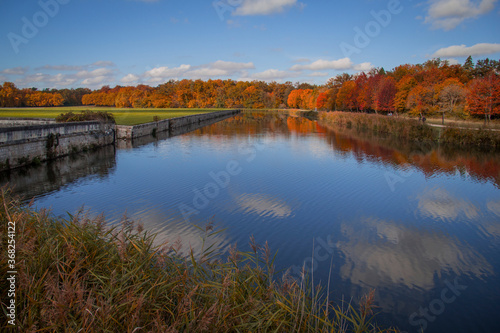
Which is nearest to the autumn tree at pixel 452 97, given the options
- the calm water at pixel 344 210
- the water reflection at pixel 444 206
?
the calm water at pixel 344 210

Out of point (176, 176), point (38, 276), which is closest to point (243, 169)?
point (176, 176)

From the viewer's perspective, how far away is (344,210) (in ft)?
30.5

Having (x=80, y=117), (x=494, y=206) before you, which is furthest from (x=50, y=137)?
(x=494, y=206)

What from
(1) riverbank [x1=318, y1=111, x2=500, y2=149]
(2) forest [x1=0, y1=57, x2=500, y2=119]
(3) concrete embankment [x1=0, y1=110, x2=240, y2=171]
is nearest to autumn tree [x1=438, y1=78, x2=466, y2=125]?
(2) forest [x1=0, y1=57, x2=500, y2=119]

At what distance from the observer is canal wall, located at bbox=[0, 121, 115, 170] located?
43.0 feet

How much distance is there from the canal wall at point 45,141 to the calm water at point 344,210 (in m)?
0.88

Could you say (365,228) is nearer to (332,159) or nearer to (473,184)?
(473,184)

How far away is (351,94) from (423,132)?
34881 mm

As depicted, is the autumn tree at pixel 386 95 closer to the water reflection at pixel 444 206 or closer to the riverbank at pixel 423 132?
the riverbank at pixel 423 132

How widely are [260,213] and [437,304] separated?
15.5ft

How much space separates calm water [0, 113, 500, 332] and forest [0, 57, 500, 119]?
19475 millimetres

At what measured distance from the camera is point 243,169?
14.6 meters

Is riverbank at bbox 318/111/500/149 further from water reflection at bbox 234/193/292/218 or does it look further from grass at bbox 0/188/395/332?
grass at bbox 0/188/395/332

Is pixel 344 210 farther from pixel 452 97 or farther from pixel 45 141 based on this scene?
pixel 452 97
